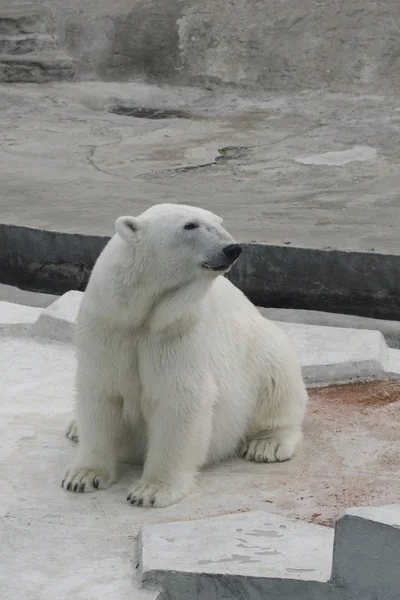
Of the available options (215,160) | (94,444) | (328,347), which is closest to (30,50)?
(215,160)

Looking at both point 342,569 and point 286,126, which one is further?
point 286,126

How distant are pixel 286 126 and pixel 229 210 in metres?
3.32

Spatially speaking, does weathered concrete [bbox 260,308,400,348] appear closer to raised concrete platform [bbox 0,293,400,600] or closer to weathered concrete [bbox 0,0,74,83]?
raised concrete platform [bbox 0,293,400,600]

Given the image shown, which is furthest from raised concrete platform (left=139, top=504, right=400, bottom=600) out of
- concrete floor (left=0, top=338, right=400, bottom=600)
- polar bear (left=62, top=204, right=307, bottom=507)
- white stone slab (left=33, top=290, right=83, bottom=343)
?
white stone slab (left=33, top=290, right=83, bottom=343)

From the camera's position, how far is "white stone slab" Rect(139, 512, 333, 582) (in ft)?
10.9

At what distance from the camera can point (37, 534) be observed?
12.4ft

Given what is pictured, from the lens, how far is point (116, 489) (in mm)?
4172

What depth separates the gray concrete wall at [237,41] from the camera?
12875 mm

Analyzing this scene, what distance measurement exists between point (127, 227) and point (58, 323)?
2228 mm

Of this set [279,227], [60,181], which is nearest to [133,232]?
[279,227]

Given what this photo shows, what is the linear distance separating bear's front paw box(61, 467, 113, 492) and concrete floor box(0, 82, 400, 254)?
3476 mm

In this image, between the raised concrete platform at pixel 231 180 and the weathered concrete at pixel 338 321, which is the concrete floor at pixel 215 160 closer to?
the raised concrete platform at pixel 231 180

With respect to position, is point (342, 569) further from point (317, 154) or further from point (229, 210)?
point (317, 154)

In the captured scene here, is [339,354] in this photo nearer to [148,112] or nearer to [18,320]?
[18,320]
